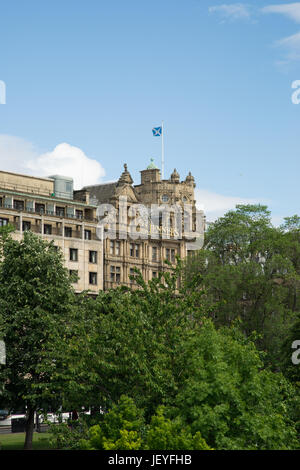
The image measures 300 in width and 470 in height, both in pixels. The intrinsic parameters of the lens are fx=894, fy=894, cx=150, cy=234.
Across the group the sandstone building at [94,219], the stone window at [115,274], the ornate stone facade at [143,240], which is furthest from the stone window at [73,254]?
the stone window at [115,274]

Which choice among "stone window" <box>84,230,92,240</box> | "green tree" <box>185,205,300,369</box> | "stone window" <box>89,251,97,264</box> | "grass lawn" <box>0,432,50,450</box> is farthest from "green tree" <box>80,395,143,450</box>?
"stone window" <box>84,230,92,240</box>

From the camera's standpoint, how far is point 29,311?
6250 centimetres

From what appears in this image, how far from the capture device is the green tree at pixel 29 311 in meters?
62.2

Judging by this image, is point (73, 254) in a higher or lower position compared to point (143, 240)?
lower

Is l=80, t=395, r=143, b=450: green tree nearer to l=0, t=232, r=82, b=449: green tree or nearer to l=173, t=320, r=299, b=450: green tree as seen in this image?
l=173, t=320, r=299, b=450: green tree

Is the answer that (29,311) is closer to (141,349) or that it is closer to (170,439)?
(141,349)

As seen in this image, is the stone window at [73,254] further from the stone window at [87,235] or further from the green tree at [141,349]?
the green tree at [141,349]

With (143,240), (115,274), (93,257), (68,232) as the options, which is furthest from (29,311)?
(143,240)

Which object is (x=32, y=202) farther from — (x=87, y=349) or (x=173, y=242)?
(x=87, y=349)

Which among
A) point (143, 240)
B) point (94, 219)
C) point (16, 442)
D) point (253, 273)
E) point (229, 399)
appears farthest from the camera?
point (143, 240)

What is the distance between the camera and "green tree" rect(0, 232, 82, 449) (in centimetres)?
6225

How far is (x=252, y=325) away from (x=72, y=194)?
1895 inches

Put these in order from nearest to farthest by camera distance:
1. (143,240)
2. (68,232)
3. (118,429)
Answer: (118,429) < (68,232) < (143,240)
